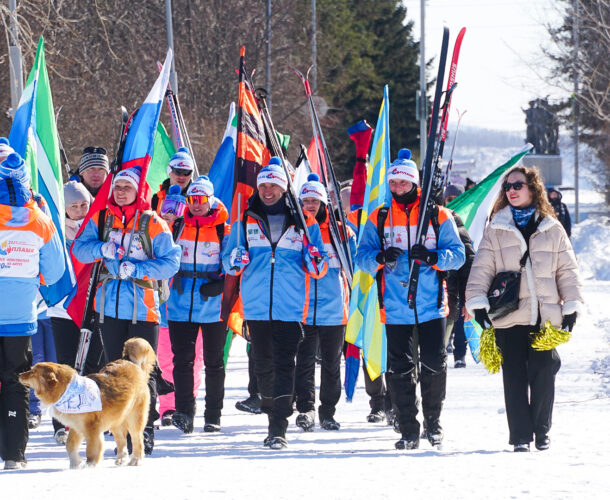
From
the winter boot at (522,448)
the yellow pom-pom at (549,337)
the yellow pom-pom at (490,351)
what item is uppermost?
the yellow pom-pom at (549,337)

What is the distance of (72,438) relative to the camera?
6945 millimetres

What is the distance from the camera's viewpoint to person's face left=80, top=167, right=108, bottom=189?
9.65 m

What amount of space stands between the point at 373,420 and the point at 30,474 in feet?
11.8

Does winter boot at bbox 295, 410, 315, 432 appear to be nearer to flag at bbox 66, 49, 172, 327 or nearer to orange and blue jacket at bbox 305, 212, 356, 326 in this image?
orange and blue jacket at bbox 305, 212, 356, 326

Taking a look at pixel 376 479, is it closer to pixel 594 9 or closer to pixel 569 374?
pixel 569 374

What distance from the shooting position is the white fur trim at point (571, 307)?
748 cm

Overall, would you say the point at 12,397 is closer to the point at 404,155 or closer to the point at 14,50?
Result: the point at 404,155

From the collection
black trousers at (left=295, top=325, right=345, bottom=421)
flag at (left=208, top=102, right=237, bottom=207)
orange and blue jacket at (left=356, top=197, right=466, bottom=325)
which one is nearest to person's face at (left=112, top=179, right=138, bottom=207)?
orange and blue jacket at (left=356, top=197, right=466, bottom=325)

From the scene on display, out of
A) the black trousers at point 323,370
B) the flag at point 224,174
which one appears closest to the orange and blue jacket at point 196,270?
the black trousers at point 323,370

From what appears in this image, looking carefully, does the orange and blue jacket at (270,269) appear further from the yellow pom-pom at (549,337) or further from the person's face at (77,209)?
the yellow pom-pom at (549,337)

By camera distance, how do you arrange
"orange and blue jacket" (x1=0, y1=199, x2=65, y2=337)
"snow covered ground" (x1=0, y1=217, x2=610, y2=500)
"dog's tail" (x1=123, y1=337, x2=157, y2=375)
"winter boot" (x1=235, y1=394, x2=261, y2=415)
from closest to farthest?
"snow covered ground" (x1=0, y1=217, x2=610, y2=500) → "orange and blue jacket" (x1=0, y1=199, x2=65, y2=337) → "dog's tail" (x1=123, y1=337, x2=157, y2=375) → "winter boot" (x1=235, y1=394, x2=261, y2=415)

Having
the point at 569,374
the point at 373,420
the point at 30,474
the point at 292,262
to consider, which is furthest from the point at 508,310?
the point at 569,374

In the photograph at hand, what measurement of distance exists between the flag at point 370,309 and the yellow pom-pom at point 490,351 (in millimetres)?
1301

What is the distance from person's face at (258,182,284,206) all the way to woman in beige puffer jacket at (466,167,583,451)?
1551mm
